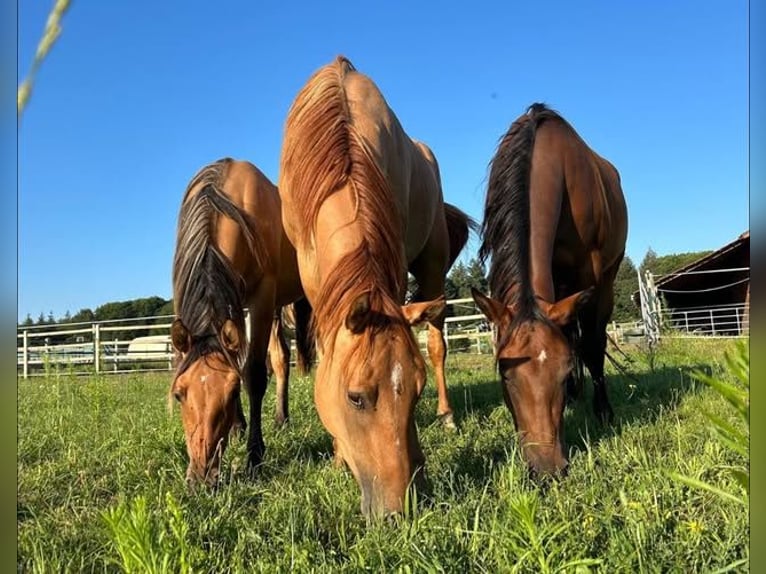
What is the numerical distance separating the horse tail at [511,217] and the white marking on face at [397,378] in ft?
4.00

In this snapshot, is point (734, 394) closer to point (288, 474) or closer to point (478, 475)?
point (478, 475)

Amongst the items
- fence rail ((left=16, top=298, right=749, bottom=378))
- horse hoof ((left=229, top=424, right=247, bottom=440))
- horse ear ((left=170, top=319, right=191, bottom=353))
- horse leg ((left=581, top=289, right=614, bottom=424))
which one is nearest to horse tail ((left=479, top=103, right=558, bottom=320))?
horse leg ((left=581, top=289, right=614, bottom=424))

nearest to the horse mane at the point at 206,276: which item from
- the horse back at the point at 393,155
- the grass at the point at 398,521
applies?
the grass at the point at 398,521

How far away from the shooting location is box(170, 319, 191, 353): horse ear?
3.63 metres

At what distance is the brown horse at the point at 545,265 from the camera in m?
3.31

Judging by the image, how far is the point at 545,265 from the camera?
159 inches

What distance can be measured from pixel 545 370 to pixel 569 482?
0.66 m

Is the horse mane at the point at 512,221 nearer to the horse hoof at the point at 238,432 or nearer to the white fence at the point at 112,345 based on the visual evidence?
the horse hoof at the point at 238,432

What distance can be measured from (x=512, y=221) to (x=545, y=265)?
41 cm

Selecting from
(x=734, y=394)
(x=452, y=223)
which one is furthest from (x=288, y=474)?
(x=452, y=223)

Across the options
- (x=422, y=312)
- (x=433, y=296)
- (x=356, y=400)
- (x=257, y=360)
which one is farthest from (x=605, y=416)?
(x=356, y=400)

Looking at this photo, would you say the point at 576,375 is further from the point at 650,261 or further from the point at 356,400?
the point at 650,261

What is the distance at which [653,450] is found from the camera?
3.53 m

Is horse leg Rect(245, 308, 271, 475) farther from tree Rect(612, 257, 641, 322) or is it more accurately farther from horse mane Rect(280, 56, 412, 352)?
tree Rect(612, 257, 641, 322)
